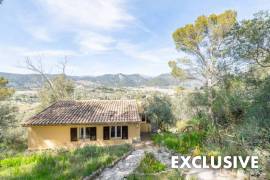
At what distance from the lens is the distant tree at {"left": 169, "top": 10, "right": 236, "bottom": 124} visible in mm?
26219

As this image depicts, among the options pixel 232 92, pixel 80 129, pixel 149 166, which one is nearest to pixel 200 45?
pixel 232 92

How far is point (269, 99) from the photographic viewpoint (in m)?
10.1

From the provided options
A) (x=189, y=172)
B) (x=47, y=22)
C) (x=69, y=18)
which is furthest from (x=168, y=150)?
(x=47, y=22)

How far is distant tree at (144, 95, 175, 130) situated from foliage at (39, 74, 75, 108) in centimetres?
1386

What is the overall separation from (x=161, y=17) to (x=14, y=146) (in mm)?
19397

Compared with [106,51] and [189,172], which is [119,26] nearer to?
[106,51]

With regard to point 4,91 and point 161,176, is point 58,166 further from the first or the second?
point 4,91

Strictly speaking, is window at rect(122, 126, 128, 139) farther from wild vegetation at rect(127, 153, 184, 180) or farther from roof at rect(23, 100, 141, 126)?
wild vegetation at rect(127, 153, 184, 180)

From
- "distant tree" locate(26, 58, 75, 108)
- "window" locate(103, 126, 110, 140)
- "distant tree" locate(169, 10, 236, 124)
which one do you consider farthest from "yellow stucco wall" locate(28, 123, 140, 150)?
"distant tree" locate(26, 58, 75, 108)

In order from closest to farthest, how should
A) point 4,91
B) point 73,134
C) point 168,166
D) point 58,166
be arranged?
point 168,166, point 58,166, point 73,134, point 4,91

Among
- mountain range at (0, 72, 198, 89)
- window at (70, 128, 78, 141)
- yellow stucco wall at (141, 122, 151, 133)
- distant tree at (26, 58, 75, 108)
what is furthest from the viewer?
mountain range at (0, 72, 198, 89)

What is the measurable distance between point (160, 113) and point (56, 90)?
16.2 metres

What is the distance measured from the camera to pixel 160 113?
26672mm

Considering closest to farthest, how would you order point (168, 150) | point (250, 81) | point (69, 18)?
point (250, 81)
point (168, 150)
point (69, 18)
